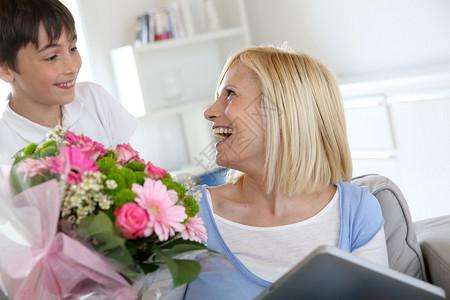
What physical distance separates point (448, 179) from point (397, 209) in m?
1.34

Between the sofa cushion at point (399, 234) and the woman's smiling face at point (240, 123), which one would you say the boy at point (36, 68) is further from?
the sofa cushion at point (399, 234)

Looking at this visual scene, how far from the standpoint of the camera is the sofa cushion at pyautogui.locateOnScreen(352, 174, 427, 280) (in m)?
1.57

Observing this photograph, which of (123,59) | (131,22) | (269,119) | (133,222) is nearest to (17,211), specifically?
(133,222)

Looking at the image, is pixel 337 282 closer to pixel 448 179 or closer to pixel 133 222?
pixel 133 222

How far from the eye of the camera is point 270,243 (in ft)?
5.10

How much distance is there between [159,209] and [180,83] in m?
3.48

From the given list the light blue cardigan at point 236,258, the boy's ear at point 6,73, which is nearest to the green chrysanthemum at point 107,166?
the light blue cardigan at point 236,258

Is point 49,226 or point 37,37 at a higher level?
point 37,37

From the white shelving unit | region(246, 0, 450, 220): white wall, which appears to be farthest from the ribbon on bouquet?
the white shelving unit

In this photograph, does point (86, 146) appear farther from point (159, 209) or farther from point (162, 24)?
point (162, 24)

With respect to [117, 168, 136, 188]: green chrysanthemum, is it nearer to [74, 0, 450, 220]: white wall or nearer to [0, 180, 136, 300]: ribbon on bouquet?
[0, 180, 136, 300]: ribbon on bouquet

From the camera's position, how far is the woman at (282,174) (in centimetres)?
153

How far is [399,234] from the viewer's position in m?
1.58

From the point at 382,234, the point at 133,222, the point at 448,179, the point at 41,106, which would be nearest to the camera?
the point at 133,222
